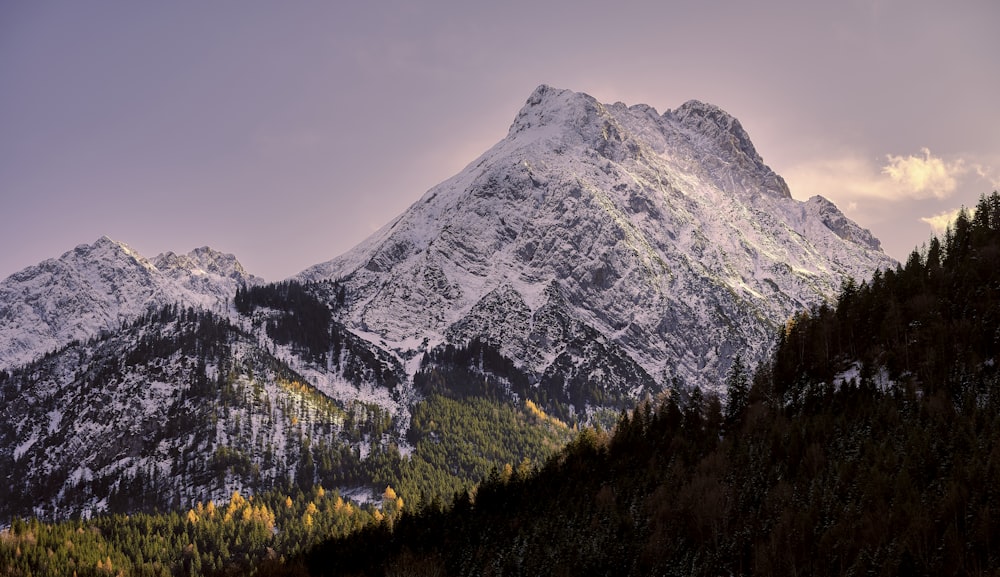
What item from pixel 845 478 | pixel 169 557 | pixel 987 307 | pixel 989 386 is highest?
pixel 987 307

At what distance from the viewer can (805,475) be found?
104 meters

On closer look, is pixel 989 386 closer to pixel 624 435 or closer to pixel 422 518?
pixel 624 435

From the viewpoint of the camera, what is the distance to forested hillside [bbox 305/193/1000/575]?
283 ft

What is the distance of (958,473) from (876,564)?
17.6 metres

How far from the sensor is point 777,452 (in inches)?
4419

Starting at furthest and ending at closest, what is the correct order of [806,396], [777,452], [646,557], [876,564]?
[806,396] < [777,452] < [646,557] < [876,564]

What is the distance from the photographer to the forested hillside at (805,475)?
283 feet

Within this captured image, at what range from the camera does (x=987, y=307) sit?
116000 millimetres

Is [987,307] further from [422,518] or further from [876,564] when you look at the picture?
[422,518]

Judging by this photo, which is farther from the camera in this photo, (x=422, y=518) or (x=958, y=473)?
(x=422, y=518)

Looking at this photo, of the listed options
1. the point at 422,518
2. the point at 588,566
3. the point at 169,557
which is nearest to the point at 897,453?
the point at 588,566

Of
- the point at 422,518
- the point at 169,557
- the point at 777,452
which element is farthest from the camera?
the point at 169,557

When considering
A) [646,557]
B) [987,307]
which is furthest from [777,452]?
[987,307]

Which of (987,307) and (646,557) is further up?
(987,307)
